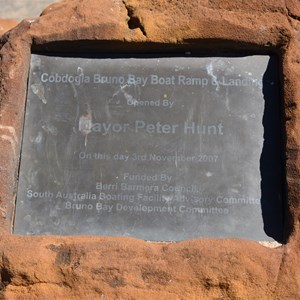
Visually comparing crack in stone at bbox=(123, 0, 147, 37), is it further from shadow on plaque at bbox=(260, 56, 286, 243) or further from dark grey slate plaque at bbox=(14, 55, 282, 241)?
shadow on plaque at bbox=(260, 56, 286, 243)

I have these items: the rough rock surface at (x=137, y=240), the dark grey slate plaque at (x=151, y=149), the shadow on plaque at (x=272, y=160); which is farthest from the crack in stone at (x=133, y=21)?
the shadow on plaque at (x=272, y=160)

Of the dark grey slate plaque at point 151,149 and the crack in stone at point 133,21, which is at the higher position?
the crack in stone at point 133,21

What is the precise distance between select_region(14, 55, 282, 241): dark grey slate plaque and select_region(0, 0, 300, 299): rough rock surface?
83 millimetres

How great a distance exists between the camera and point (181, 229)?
239 cm

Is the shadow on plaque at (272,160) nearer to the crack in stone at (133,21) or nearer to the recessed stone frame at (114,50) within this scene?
the recessed stone frame at (114,50)

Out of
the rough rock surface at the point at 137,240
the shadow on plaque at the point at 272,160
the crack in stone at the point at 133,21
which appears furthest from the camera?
the crack in stone at the point at 133,21

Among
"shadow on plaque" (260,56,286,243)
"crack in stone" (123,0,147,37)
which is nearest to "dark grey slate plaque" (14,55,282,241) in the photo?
"shadow on plaque" (260,56,286,243)

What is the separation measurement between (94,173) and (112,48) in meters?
0.67

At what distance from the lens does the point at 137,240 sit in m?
2.30

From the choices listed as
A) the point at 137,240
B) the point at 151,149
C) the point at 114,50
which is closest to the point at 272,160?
the point at 151,149

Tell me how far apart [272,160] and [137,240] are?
76 centimetres

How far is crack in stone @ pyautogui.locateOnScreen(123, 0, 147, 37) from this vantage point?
2.63 metres

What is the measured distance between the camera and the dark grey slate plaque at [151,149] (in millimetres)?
2406

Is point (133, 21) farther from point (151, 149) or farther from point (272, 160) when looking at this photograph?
point (272, 160)
